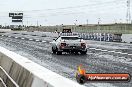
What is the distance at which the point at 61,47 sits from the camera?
23266 millimetres

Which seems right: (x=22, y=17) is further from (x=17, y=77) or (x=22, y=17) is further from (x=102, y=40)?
(x=17, y=77)

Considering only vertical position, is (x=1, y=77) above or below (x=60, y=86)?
below

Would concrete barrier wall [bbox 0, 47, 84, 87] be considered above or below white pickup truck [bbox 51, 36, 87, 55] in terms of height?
above

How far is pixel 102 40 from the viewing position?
46.5 m

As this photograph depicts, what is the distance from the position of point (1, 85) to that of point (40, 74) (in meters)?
3.72

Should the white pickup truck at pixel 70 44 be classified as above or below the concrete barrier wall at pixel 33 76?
below

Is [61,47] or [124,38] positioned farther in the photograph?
[124,38]

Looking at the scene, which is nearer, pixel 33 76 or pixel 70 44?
pixel 33 76

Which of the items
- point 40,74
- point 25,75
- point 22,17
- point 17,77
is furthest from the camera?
point 22,17

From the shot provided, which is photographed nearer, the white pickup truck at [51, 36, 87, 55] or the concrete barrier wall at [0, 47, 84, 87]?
the concrete barrier wall at [0, 47, 84, 87]

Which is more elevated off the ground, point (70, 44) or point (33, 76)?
point (33, 76)

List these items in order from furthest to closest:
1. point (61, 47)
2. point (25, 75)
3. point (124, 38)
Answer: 1. point (124, 38)
2. point (61, 47)
3. point (25, 75)

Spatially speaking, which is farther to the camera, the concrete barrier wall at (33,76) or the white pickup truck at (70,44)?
the white pickup truck at (70,44)

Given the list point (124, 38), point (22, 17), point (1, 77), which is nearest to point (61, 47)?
point (1, 77)
